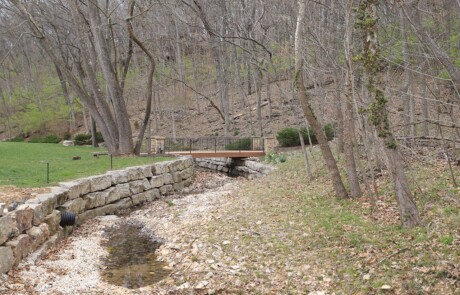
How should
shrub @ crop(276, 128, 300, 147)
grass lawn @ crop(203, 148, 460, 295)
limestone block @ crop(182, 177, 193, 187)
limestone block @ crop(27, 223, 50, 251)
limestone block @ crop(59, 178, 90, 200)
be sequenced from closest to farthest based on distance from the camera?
grass lawn @ crop(203, 148, 460, 295) → limestone block @ crop(27, 223, 50, 251) → limestone block @ crop(59, 178, 90, 200) → limestone block @ crop(182, 177, 193, 187) → shrub @ crop(276, 128, 300, 147)

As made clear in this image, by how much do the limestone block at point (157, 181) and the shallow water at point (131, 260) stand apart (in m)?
3.95

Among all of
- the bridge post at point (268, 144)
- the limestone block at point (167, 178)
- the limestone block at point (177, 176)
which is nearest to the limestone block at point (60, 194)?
the limestone block at point (167, 178)

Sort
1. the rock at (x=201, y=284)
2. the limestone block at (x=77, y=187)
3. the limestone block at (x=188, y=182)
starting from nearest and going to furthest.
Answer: the rock at (x=201, y=284), the limestone block at (x=77, y=187), the limestone block at (x=188, y=182)

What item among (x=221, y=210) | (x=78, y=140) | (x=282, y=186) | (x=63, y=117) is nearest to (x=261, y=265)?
(x=221, y=210)

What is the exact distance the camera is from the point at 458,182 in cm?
762

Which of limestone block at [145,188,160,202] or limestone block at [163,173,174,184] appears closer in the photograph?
limestone block at [145,188,160,202]

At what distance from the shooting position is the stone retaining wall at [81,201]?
6.12m

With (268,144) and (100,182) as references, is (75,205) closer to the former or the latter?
(100,182)

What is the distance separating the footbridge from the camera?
770 inches

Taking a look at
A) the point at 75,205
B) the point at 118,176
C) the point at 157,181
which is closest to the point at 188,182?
the point at 157,181

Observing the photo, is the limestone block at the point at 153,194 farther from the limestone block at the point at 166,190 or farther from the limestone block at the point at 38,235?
the limestone block at the point at 38,235

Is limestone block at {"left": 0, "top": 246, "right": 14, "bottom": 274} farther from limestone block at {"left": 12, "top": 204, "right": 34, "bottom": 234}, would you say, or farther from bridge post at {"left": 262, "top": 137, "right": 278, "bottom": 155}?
bridge post at {"left": 262, "top": 137, "right": 278, "bottom": 155}

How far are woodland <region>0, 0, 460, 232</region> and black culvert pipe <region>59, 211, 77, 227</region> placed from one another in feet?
16.1

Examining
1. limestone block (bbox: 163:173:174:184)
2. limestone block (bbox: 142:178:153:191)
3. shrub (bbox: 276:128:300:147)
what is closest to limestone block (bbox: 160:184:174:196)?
limestone block (bbox: 163:173:174:184)
